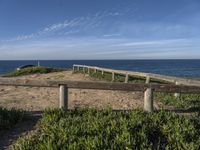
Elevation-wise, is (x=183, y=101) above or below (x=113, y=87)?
below

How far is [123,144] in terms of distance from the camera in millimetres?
5969

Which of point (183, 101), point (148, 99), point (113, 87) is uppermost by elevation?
point (113, 87)

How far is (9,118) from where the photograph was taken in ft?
25.8

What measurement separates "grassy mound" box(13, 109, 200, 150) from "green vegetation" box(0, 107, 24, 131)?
0.65 m

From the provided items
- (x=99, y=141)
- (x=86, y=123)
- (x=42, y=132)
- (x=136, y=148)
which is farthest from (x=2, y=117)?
(x=136, y=148)

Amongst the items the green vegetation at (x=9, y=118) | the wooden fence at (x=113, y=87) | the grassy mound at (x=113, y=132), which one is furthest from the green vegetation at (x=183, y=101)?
the green vegetation at (x=9, y=118)

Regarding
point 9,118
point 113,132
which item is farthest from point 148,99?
point 9,118

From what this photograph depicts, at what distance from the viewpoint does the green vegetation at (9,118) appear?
7598 millimetres

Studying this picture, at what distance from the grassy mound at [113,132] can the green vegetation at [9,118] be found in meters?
0.65

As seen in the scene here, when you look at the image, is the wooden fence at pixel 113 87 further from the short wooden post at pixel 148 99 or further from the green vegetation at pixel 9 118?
Answer: the green vegetation at pixel 9 118

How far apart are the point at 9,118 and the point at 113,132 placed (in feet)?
8.95

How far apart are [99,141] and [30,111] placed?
376cm

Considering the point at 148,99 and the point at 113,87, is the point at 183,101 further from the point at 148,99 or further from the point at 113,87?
the point at 113,87

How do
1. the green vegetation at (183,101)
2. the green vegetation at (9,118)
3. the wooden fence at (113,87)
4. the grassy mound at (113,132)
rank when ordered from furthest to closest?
1. the green vegetation at (183,101)
2. the wooden fence at (113,87)
3. the green vegetation at (9,118)
4. the grassy mound at (113,132)
